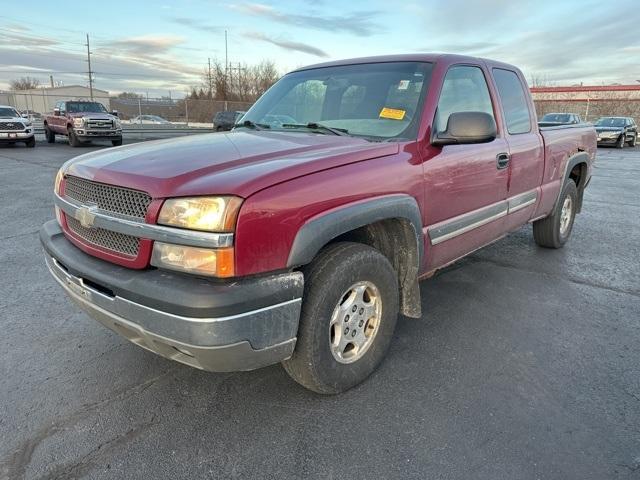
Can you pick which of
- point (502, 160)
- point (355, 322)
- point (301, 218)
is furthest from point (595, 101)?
point (301, 218)

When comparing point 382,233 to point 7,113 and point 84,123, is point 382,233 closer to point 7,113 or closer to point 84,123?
point 84,123

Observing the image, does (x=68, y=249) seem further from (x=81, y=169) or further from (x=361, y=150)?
(x=361, y=150)

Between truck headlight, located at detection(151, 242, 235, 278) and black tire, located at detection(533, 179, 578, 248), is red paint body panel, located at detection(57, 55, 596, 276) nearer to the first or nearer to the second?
truck headlight, located at detection(151, 242, 235, 278)

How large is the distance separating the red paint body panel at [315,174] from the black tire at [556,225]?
143 cm

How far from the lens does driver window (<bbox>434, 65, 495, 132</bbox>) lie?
10.6 feet

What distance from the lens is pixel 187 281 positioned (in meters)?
2.07

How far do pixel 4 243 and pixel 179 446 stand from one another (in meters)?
4.48

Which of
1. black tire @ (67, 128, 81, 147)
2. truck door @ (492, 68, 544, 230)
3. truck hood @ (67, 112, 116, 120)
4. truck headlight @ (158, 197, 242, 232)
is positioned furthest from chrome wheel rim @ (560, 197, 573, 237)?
black tire @ (67, 128, 81, 147)

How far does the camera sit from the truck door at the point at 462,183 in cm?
309

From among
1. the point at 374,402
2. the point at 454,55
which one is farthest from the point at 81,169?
the point at 454,55

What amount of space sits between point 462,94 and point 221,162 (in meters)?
Result: 2.10

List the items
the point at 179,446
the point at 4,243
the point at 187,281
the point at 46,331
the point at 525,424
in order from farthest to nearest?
the point at 4,243 < the point at 46,331 < the point at 525,424 < the point at 179,446 < the point at 187,281

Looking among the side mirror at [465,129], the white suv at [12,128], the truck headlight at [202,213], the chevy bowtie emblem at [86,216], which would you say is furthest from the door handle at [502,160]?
the white suv at [12,128]

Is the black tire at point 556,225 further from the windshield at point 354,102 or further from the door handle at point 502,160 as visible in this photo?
the windshield at point 354,102
